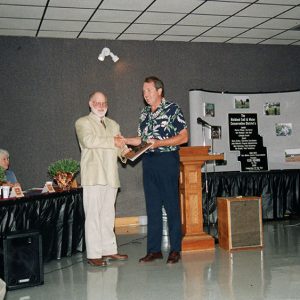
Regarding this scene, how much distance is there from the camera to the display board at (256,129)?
7.20 m

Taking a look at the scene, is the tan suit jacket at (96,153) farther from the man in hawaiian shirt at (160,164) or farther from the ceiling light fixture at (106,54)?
the ceiling light fixture at (106,54)

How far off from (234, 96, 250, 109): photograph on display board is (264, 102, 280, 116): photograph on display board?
0.33 meters

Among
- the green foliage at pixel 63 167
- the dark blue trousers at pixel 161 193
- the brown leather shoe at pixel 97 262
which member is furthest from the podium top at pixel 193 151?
the brown leather shoe at pixel 97 262

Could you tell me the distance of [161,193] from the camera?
423 cm

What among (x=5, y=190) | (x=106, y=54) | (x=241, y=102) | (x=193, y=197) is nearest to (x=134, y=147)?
(x=193, y=197)

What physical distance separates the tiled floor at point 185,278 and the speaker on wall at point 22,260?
3.0 inches

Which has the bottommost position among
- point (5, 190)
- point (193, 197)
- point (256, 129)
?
point (193, 197)

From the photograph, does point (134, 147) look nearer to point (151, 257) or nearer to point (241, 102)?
point (151, 257)

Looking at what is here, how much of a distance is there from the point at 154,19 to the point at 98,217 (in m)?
3.22

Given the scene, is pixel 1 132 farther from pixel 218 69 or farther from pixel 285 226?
pixel 285 226

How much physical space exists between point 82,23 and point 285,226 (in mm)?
4173

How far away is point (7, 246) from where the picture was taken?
3.40 m

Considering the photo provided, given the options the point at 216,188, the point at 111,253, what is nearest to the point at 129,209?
the point at 216,188

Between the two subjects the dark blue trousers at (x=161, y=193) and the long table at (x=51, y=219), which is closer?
the long table at (x=51, y=219)
